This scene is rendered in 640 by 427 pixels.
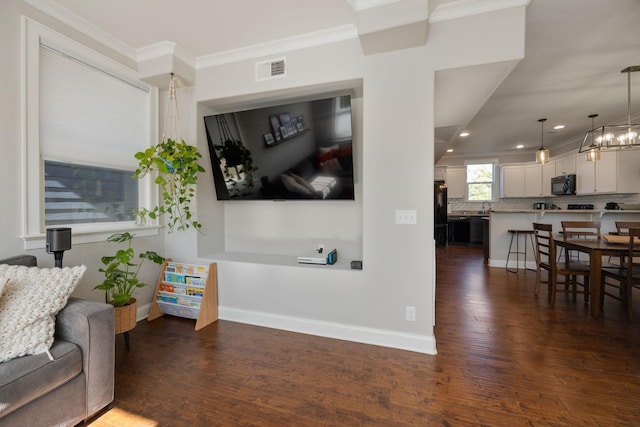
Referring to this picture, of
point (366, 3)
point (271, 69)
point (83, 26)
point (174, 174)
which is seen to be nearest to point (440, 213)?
point (271, 69)

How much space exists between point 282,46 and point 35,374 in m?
2.84

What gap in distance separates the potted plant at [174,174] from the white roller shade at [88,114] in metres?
0.23

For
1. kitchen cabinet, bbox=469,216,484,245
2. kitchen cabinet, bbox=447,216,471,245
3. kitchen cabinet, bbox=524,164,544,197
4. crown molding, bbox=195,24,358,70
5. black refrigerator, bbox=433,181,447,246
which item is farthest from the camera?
kitchen cabinet, bbox=447,216,471,245

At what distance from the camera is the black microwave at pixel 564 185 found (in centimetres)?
600

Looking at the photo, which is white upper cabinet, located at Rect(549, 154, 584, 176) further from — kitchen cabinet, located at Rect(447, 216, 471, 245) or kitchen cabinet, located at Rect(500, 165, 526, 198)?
kitchen cabinet, located at Rect(447, 216, 471, 245)

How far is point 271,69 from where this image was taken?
2.68 metres

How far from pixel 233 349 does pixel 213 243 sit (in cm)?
133

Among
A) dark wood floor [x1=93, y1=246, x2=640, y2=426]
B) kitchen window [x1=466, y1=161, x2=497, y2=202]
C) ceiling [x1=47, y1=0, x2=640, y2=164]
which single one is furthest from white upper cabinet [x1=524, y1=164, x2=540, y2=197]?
dark wood floor [x1=93, y1=246, x2=640, y2=426]

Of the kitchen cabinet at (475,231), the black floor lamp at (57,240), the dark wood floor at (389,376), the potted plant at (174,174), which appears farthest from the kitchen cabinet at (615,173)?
the black floor lamp at (57,240)

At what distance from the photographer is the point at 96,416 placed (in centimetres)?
159

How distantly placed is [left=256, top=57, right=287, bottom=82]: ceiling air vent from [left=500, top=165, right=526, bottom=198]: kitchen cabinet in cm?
709

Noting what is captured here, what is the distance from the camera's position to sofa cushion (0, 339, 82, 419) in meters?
1.20

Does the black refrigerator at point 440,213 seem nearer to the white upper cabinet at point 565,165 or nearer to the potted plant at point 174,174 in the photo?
the white upper cabinet at point 565,165

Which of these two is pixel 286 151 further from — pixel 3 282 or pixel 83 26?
pixel 3 282
